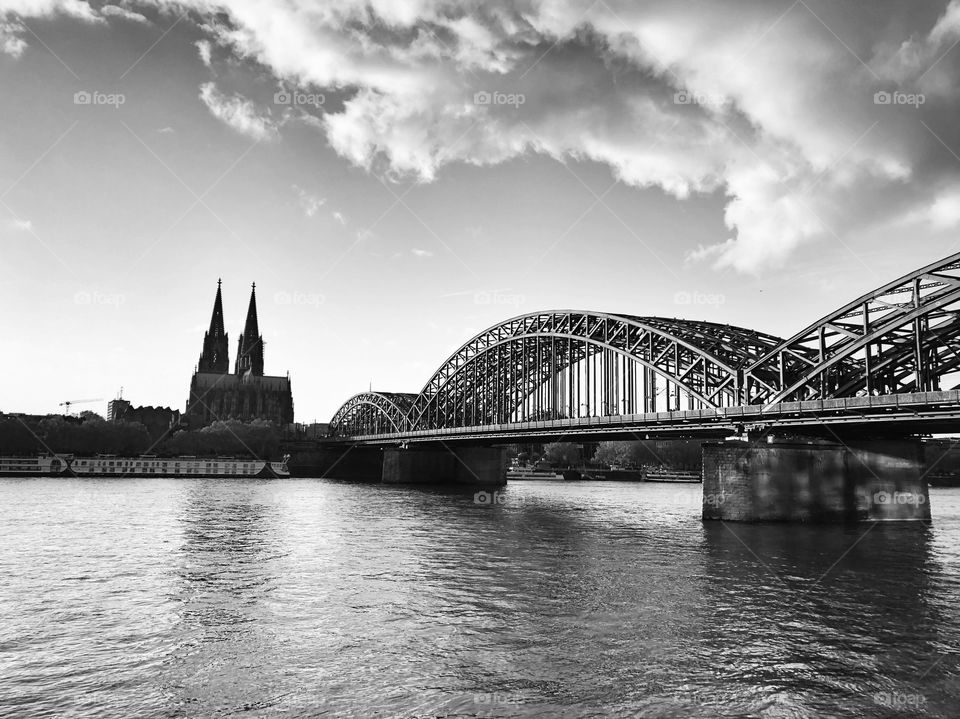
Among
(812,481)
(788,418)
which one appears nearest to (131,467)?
(788,418)

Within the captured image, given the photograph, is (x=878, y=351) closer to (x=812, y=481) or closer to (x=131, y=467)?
(x=812, y=481)

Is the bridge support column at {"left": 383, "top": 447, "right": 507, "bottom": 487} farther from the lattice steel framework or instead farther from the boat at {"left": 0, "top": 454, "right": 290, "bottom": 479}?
the lattice steel framework

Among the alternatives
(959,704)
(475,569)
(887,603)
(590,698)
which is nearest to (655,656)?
(590,698)

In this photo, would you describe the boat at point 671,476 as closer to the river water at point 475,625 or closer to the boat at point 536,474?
the boat at point 536,474

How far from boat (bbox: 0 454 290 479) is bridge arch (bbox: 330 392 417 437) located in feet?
69.4

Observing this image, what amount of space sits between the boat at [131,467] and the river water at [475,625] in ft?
267

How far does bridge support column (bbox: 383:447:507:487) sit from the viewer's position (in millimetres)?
109938

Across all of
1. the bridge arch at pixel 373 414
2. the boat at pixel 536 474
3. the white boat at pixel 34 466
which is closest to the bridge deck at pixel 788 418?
the bridge arch at pixel 373 414

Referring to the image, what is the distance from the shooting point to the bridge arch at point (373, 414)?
13562cm

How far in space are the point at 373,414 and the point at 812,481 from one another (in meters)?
114

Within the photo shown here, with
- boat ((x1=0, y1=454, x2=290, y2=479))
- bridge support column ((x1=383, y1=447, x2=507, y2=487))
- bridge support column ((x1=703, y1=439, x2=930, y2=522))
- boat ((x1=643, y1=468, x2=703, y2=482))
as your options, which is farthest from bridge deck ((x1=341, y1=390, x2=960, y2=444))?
boat ((x1=643, y1=468, x2=703, y2=482))

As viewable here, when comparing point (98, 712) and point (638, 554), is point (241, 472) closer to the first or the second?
point (638, 554)

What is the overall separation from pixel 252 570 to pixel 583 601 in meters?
13.2

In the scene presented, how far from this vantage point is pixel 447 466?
367ft
